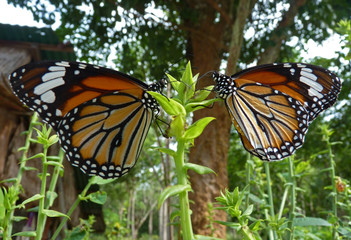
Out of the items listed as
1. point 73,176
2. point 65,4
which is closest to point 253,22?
point 65,4

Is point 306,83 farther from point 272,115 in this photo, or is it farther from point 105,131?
point 105,131

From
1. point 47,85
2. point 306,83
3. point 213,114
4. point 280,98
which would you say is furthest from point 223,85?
point 213,114

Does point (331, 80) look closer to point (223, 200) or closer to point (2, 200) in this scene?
point (223, 200)

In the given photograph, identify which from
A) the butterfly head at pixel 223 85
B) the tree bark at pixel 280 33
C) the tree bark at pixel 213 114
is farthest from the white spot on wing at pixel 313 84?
the tree bark at pixel 280 33

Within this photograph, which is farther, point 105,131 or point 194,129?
point 105,131

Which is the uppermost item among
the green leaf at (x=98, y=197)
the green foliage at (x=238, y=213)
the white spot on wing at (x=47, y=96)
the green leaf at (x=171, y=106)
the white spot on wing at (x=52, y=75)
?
the white spot on wing at (x=52, y=75)

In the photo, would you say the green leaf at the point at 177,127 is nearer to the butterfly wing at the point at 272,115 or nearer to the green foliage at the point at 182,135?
the green foliage at the point at 182,135
